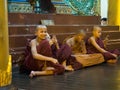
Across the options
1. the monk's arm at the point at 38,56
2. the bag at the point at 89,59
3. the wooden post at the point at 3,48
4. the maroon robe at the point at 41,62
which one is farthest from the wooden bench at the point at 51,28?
the wooden post at the point at 3,48

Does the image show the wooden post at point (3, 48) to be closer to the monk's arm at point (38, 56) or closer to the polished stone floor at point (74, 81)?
the polished stone floor at point (74, 81)

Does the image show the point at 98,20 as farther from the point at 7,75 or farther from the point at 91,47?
the point at 7,75

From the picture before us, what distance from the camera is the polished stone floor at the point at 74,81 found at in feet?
17.1

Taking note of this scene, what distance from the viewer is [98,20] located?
10883 millimetres

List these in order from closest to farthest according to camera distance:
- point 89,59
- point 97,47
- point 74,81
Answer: point 74,81 < point 89,59 < point 97,47

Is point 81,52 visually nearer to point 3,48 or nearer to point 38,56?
point 38,56

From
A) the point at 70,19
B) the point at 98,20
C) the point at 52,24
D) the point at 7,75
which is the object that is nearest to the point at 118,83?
the point at 7,75

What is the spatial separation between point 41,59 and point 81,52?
1898 millimetres

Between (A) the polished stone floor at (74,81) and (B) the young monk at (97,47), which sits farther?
(B) the young monk at (97,47)

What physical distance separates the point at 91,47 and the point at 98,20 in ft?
8.55

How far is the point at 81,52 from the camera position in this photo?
26.7 ft

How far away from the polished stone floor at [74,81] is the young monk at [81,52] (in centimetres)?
49

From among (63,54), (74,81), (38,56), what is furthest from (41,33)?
(74,81)

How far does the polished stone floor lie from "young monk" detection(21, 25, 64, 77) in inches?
8.6
